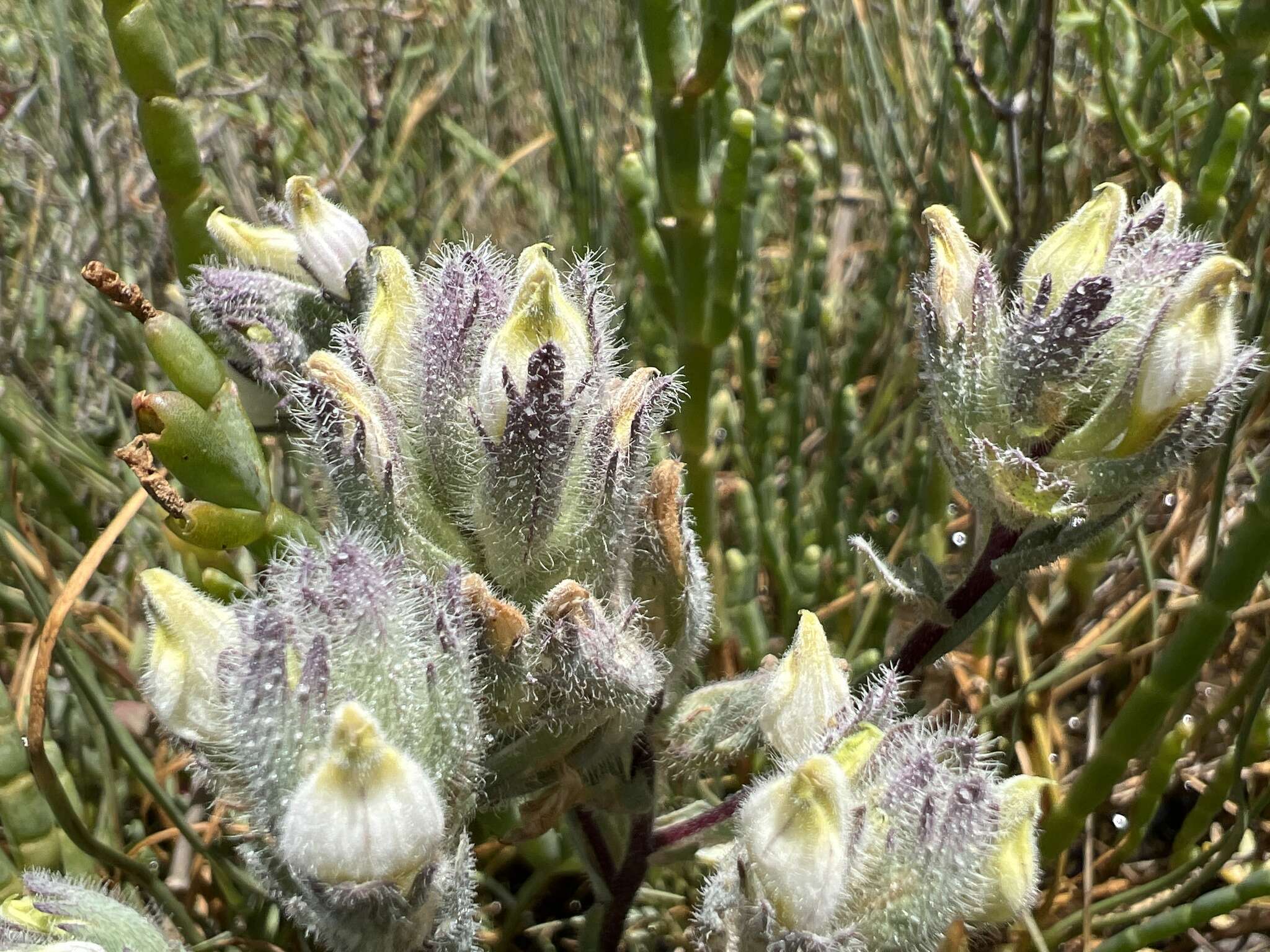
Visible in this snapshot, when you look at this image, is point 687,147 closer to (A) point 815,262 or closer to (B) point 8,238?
(A) point 815,262

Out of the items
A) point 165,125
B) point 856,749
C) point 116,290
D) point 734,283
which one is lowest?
point 856,749

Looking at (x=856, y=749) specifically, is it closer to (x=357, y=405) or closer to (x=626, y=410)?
(x=626, y=410)

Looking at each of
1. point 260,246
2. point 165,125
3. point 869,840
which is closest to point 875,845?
point 869,840

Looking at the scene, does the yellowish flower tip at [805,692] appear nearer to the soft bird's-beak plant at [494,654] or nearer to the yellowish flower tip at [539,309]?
the soft bird's-beak plant at [494,654]

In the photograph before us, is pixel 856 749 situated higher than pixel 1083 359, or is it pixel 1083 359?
pixel 1083 359

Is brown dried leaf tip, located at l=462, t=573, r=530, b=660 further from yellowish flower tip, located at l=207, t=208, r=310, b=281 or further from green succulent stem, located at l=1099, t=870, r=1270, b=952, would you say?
green succulent stem, located at l=1099, t=870, r=1270, b=952

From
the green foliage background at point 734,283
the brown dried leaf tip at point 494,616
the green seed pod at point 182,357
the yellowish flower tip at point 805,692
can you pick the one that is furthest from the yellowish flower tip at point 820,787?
the green seed pod at point 182,357

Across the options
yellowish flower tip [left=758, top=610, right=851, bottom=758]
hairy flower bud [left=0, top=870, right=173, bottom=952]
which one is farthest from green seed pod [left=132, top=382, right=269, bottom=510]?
yellowish flower tip [left=758, top=610, right=851, bottom=758]
